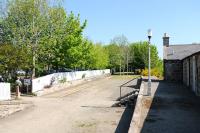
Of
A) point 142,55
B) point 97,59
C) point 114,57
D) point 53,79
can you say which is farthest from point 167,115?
point 114,57

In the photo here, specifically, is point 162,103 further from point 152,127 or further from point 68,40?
point 68,40

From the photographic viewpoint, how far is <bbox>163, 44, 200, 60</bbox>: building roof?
4297cm

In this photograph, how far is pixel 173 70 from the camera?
42438 millimetres

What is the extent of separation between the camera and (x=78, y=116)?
2003 cm

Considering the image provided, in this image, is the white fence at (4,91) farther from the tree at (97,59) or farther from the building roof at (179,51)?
the tree at (97,59)

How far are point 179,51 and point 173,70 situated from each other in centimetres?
395

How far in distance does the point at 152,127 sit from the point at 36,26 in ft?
86.0

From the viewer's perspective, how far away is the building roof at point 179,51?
42972mm

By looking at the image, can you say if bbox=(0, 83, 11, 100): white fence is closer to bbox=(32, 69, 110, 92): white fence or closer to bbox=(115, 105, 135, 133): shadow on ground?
bbox=(32, 69, 110, 92): white fence

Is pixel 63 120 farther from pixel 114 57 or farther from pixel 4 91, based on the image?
pixel 114 57

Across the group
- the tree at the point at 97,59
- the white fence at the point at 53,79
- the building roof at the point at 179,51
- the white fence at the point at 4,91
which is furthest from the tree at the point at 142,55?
the white fence at the point at 4,91

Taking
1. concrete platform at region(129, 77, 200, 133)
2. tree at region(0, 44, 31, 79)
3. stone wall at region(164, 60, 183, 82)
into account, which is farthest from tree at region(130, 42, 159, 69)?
concrete platform at region(129, 77, 200, 133)

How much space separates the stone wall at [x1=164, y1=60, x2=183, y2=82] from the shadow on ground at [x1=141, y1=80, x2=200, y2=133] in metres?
19.6

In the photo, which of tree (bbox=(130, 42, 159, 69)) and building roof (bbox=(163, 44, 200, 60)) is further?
tree (bbox=(130, 42, 159, 69))
